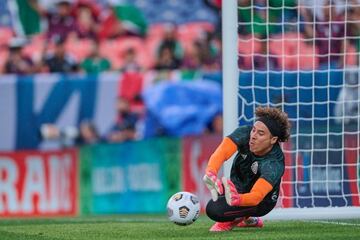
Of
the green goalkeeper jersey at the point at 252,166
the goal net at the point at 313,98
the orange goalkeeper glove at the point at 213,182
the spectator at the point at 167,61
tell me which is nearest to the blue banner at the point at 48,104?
the spectator at the point at 167,61

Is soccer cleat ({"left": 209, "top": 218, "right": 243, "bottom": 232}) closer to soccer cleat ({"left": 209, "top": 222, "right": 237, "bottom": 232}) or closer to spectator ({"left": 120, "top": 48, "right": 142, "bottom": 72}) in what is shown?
soccer cleat ({"left": 209, "top": 222, "right": 237, "bottom": 232})

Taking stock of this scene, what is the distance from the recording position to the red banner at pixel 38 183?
16328mm

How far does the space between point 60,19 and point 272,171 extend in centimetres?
1196

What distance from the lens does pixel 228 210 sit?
29.2ft

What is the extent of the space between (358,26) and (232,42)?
5.63ft

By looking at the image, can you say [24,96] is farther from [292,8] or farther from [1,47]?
[292,8]

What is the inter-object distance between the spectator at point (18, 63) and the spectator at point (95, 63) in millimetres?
908

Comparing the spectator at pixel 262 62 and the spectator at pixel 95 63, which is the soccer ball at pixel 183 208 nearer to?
the spectator at pixel 262 62

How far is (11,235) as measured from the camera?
352 inches

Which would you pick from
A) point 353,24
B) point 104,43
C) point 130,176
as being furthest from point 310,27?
point 104,43

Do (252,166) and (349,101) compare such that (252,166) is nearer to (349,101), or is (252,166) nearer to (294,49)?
(349,101)

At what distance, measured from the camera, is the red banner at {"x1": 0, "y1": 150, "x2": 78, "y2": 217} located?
1633cm

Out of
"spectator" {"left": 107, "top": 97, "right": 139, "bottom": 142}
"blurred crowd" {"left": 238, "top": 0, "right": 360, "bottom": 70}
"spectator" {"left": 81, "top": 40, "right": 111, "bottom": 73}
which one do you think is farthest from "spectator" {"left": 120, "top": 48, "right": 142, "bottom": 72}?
"blurred crowd" {"left": 238, "top": 0, "right": 360, "bottom": 70}

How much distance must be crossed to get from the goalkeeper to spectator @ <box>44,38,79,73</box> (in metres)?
10.2
